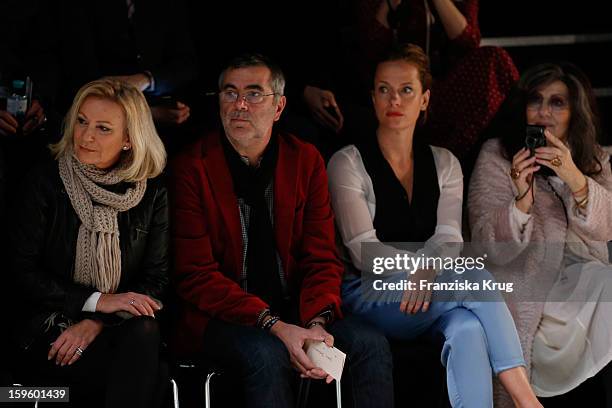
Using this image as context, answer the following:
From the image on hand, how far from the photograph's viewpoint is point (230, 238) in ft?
11.0

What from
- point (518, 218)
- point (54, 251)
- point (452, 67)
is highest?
point (452, 67)

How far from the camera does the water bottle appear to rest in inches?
137

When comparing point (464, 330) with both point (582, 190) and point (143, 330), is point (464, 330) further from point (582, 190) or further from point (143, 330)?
point (143, 330)

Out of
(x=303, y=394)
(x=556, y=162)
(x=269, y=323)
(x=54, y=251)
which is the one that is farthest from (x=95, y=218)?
(x=556, y=162)

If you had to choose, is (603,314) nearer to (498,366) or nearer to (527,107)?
(498,366)

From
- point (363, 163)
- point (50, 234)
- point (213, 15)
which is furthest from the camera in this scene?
point (213, 15)

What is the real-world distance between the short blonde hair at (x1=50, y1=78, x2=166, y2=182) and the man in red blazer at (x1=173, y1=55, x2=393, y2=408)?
5.9 inches

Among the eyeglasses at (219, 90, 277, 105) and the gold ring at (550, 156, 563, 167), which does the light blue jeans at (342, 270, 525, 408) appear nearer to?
the gold ring at (550, 156, 563, 167)

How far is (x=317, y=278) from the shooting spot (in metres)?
3.36

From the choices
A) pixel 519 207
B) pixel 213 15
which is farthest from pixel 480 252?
pixel 213 15

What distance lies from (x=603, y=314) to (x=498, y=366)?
47 centimetres

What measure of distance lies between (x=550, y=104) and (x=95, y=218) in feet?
5.59

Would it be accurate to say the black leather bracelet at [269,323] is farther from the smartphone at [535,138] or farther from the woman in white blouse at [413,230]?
the smartphone at [535,138]

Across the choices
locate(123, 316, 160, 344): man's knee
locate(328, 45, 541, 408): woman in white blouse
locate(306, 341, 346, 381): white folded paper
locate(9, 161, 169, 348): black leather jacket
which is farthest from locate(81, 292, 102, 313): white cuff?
locate(328, 45, 541, 408): woman in white blouse
